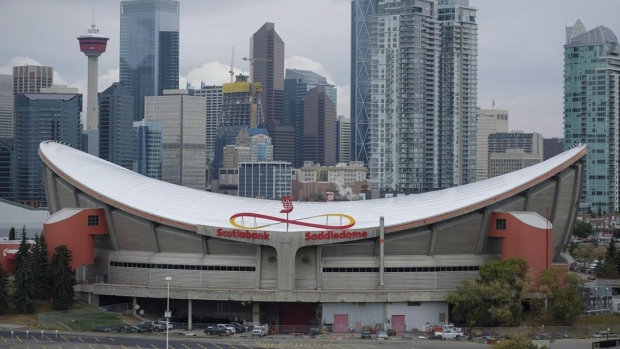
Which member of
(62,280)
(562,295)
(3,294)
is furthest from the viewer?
(62,280)

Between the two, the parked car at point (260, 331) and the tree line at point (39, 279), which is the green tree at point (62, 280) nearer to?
the tree line at point (39, 279)

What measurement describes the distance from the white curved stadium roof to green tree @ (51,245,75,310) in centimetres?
631

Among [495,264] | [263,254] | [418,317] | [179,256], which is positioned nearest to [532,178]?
[495,264]

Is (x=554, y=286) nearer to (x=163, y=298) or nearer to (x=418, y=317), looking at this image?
(x=418, y=317)

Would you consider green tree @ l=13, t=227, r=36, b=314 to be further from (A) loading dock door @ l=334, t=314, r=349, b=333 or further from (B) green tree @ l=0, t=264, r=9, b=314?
(A) loading dock door @ l=334, t=314, r=349, b=333

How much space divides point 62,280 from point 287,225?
18286 mm

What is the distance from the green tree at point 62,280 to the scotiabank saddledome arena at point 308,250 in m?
2.53

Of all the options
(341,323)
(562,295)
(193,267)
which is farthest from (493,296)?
(193,267)

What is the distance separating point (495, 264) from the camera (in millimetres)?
95625

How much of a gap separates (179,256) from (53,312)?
38.5 ft

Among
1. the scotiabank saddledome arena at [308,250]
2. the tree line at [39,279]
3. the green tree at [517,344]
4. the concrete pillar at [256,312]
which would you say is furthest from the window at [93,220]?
the green tree at [517,344]

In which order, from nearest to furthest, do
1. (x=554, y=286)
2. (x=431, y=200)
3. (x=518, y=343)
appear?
(x=518, y=343) < (x=554, y=286) < (x=431, y=200)

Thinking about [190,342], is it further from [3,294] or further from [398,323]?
[398,323]

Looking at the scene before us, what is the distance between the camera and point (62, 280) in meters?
96.4
